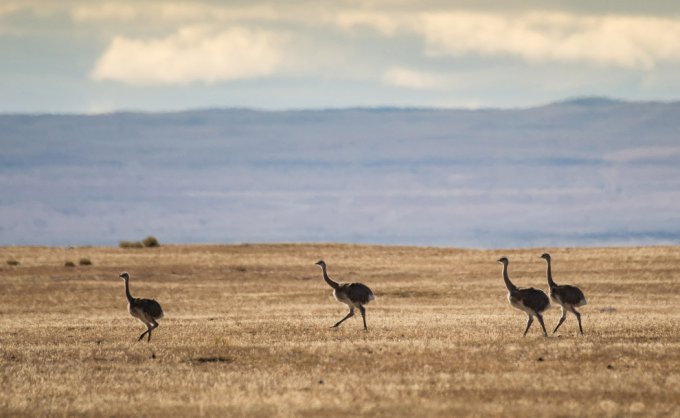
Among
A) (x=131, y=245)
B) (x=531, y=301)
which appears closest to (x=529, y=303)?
(x=531, y=301)

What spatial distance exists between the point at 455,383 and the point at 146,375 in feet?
17.0

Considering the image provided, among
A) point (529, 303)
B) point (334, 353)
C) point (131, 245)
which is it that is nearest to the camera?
point (334, 353)

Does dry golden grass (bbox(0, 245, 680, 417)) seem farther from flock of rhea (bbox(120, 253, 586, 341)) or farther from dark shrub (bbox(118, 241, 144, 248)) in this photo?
dark shrub (bbox(118, 241, 144, 248))

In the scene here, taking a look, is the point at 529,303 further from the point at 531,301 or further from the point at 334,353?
the point at 334,353

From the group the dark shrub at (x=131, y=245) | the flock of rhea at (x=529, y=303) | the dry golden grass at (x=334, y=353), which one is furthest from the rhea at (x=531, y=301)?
the dark shrub at (x=131, y=245)

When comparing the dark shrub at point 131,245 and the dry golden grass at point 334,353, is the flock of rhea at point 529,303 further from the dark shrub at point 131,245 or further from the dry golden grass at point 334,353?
the dark shrub at point 131,245

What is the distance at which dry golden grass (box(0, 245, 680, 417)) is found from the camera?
67.3ft

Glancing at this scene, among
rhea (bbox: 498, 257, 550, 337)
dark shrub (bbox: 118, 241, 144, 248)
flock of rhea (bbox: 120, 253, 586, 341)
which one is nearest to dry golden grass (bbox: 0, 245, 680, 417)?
flock of rhea (bbox: 120, 253, 586, 341)

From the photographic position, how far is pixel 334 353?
85.8ft

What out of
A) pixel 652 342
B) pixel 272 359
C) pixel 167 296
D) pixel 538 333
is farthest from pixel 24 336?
pixel 167 296

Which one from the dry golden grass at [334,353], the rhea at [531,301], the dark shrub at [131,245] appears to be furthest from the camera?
the dark shrub at [131,245]

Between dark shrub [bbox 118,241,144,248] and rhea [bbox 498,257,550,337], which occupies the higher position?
rhea [bbox 498,257,550,337]

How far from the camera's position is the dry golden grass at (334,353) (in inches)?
808

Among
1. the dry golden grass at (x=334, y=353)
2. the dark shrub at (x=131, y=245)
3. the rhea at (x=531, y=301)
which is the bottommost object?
the dry golden grass at (x=334, y=353)
